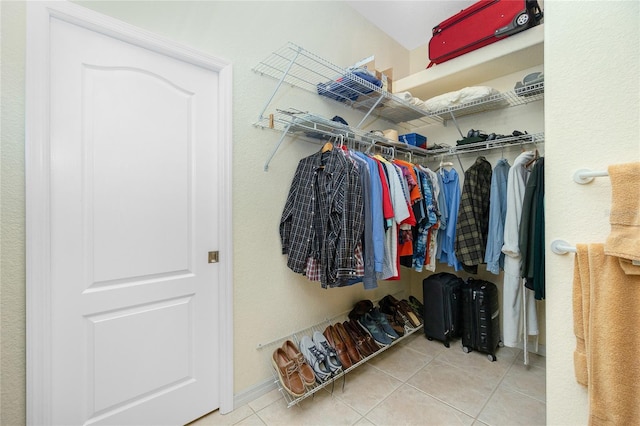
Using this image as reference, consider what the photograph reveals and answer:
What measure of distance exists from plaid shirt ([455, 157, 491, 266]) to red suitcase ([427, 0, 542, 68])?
1003 mm

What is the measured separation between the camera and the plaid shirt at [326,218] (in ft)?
5.17

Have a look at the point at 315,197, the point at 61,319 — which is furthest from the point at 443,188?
the point at 61,319

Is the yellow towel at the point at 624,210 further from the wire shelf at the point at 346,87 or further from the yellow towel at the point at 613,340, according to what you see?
the wire shelf at the point at 346,87

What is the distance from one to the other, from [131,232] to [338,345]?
1499 millimetres

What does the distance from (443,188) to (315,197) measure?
130 cm

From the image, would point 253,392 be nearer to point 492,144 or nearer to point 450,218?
point 450,218

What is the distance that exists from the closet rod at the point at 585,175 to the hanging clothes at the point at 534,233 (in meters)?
0.64

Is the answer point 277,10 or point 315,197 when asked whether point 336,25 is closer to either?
point 277,10

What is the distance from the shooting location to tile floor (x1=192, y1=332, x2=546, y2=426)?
154 cm

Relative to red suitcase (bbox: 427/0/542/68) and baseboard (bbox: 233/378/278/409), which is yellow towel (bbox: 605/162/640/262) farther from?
baseboard (bbox: 233/378/278/409)

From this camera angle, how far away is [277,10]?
72.5 inches

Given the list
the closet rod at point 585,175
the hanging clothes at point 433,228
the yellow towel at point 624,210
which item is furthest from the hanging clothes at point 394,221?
the yellow towel at point 624,210

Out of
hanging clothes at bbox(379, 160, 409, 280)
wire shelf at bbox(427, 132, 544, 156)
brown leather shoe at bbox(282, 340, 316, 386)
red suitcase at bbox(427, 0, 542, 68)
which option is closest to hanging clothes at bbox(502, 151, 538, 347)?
wire shelf at bbox(427, 132, 544, 156)

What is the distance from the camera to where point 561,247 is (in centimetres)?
95
